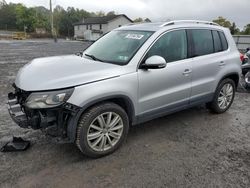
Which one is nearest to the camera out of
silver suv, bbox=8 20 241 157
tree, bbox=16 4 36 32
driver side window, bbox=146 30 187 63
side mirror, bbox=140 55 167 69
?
silver suv, bbox=8 20 241 157

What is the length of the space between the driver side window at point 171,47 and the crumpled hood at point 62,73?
0.76 metres

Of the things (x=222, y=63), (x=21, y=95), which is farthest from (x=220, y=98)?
(x=21, y=95)

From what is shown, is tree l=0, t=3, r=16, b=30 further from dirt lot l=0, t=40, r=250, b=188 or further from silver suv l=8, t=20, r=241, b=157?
silver suv l=8, t=20, r=241, b=157

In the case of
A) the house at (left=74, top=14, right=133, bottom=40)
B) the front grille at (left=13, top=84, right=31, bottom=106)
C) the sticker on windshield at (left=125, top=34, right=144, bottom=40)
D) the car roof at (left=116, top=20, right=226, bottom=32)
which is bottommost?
the front grille at (left=13, top=84, right=31, bottom=106)

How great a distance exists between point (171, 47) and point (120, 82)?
3.95 feet

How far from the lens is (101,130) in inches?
137

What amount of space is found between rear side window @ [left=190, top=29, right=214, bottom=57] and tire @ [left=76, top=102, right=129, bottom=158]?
6.08 ft

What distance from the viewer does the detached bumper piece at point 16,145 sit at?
366cm

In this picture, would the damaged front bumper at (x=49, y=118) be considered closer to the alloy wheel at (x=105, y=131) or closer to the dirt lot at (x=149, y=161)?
the alloy wheel at (x=105, y=131)

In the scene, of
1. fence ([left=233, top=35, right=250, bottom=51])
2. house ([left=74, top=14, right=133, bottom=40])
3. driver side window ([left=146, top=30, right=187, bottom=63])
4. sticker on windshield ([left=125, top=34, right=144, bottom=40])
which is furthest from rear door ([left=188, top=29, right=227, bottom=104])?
house ([left=74, top=14, right=133, bottom=40])

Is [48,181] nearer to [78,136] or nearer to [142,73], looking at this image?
[78,136]

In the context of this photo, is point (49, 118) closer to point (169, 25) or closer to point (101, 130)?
point (101, 130)

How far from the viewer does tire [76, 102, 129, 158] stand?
3277mm

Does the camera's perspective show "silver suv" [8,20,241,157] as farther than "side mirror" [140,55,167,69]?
No
